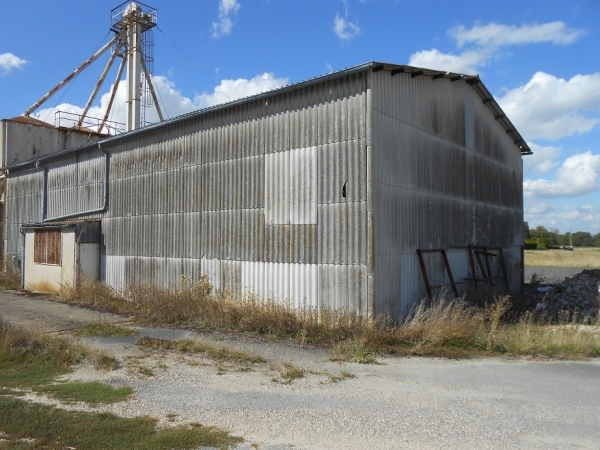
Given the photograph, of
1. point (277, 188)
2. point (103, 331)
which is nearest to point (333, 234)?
point (277, 188)

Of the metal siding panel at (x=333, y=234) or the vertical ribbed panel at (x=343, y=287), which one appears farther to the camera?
the metal siding panel at (x=333, y=234)

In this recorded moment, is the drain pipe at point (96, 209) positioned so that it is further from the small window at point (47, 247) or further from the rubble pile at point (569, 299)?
the rubble pile at point (569, 299)

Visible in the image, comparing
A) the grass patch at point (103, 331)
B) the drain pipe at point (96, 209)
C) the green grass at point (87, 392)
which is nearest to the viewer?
the green grass at point (87, 392)

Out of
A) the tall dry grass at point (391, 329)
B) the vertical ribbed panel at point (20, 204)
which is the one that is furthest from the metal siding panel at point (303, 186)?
the vertical ribbed panel at point (20, 204)

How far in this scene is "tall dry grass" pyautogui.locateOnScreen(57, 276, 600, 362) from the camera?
9141mm

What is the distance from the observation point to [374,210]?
33.1 ft

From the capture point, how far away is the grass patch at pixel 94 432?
4.98 metres

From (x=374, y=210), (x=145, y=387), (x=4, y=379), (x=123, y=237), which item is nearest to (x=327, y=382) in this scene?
(x=145, y=387)

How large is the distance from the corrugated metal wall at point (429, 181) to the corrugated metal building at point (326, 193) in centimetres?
5

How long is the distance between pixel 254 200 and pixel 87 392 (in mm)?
6806

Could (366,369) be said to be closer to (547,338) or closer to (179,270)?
(547,338)

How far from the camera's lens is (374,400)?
21.2ft

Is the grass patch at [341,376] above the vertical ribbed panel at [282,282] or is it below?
below

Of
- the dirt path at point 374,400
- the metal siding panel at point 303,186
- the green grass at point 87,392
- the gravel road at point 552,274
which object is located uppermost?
the metal siding panel at point 303,186
